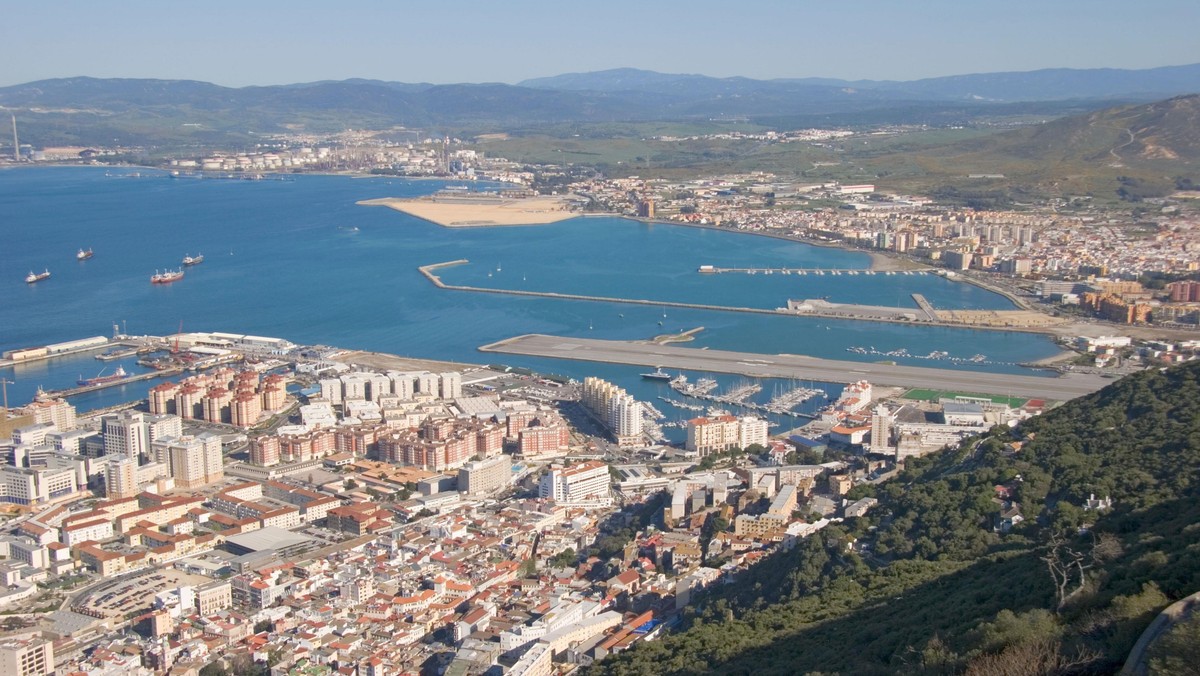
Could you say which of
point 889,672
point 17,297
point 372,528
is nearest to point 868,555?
point 889,672

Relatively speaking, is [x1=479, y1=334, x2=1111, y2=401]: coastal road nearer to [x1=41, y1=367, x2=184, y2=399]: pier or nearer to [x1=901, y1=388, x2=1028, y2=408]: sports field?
[x1=901, y1=388, x2=1028, y2=408]: sports field

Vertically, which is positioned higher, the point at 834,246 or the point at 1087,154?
the point at 1087,154

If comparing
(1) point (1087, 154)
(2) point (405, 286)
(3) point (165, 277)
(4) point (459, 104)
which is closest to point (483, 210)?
(2) point (405, 286)

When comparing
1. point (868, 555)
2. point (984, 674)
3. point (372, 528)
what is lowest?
point (372, 528)

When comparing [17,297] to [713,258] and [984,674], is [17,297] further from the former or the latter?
[984,674]

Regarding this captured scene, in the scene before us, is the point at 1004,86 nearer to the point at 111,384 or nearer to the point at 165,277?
the point at 165,277
